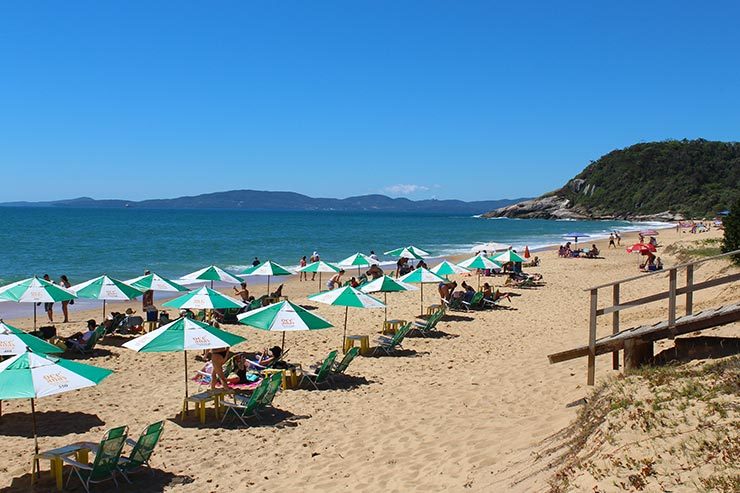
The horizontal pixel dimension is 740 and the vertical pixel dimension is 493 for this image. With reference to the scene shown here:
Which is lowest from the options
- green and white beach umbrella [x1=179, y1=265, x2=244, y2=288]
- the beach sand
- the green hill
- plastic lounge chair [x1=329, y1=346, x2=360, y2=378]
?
the beach sand

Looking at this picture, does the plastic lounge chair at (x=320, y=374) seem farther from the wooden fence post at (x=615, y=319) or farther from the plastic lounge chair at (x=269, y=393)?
the wooden fence post at (x=615, y=319)

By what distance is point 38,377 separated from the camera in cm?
725

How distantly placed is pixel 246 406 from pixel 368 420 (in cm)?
176

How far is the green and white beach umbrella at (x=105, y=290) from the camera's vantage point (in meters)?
14.9

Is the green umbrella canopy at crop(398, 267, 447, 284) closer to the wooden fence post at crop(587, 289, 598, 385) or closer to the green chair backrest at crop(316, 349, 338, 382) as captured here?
the green chair backrest at crop(316, 349, 338, 382)

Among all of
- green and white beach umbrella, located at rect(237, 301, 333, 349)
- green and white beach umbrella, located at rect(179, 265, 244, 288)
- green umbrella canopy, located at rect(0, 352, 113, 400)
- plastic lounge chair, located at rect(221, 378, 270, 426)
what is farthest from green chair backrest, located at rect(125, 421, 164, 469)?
green and white beach umbrella, located at rect(179, 265, 244, 288)

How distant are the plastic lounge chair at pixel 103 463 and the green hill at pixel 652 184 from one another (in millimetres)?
101341

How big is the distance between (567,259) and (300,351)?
87.0ft

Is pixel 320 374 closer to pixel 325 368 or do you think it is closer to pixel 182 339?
pixel 325 368

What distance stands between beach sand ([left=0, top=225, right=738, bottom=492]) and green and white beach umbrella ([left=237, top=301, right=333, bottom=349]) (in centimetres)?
109

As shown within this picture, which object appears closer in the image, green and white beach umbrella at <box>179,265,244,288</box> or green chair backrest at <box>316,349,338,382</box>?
green chair backrest at <box>316,349,338,382</box>

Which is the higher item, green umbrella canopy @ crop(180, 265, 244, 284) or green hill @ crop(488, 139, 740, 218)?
green hill @ crop(488, 139, 740, 218)

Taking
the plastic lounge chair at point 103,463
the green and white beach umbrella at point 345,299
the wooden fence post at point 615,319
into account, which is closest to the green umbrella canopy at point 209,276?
the green and white beach umbrella at point 345,299

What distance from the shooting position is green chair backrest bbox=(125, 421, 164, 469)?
23.7 feet
